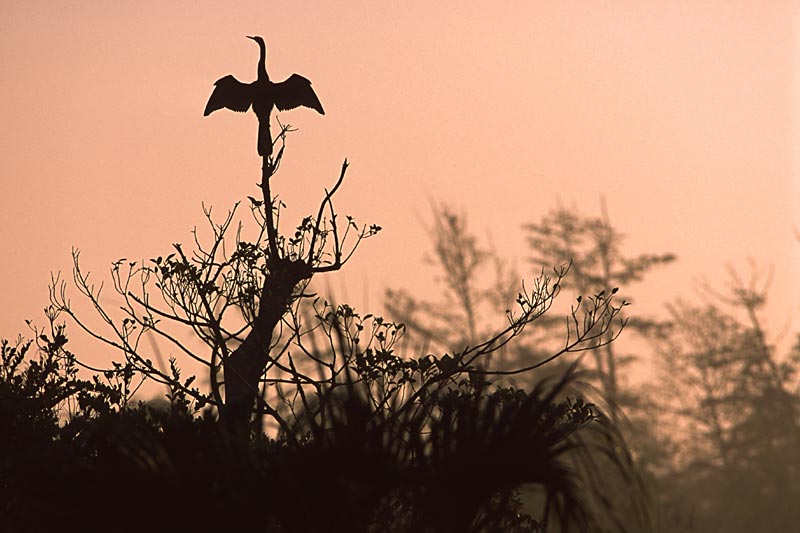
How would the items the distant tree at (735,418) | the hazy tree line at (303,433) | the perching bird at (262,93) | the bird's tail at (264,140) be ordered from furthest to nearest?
the distant tree at (735,418) → the perching bird at (262,93) → the bird's tail at (264,140) → the hazy tree line at (303,433)

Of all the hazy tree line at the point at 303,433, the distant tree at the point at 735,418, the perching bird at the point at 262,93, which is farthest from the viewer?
the distant tree at the point at 735,418

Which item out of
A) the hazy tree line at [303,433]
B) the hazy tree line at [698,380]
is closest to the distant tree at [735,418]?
the hazy tree line at [698,380]

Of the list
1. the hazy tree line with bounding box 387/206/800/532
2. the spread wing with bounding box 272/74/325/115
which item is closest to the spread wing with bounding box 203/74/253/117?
the spread wing with bounding box 272/74/325/115

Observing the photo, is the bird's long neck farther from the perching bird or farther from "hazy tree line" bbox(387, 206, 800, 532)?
"hazy tree line" bbox(387, 206, 800, 532)

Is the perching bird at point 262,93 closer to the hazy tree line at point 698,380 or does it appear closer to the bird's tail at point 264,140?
the bird's tail at point 264,140

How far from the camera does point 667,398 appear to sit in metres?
41.6

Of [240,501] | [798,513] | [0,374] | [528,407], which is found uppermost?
[798,513]

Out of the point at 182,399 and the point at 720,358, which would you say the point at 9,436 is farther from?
the point at 720,358

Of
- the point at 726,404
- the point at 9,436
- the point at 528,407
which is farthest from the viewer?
the point at 726,404

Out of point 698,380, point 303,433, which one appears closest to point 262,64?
point 303,433

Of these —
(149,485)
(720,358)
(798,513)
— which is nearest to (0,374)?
(149,485)

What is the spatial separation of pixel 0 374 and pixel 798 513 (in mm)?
29895

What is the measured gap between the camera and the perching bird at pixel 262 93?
11.2 meters

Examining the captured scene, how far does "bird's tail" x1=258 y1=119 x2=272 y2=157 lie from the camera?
1032 centimetres
